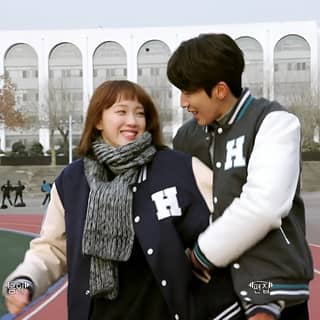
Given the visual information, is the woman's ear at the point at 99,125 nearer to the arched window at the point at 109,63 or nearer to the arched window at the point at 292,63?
the arched window at the point at 292,63

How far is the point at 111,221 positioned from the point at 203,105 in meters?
0.45

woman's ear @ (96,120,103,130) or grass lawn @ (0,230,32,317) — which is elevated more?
woman's ear @ (96,120,103,130)

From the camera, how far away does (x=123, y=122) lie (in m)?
2.13

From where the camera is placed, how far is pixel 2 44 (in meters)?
57.9

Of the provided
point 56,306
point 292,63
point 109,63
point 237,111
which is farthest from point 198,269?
point 109,63

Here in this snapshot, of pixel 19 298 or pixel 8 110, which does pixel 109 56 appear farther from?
pixel 19 298

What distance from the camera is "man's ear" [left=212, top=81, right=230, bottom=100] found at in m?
1.84

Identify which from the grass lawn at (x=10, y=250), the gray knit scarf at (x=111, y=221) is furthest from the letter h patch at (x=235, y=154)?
the grass lawn at (x=10, y=250)

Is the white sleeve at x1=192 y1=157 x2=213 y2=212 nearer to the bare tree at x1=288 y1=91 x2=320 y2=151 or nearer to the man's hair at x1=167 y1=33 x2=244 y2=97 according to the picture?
the man's hair at x1=167 y1=33 x2=244 y2=97

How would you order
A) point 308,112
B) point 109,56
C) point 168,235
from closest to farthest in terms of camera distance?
point 168,235 < point 308,112 < point 109,56

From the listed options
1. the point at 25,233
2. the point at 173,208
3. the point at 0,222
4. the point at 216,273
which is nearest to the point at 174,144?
the point at 173,208

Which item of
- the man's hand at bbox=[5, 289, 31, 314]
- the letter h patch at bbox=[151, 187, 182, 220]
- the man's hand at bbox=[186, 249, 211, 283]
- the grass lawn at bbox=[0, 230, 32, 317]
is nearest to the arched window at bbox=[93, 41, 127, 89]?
the grass lawn at bbox=[0, 230, 32, 317]

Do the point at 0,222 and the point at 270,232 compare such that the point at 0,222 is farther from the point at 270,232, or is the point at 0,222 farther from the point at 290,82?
the point at 290,82

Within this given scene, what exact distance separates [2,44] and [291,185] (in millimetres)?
58985
